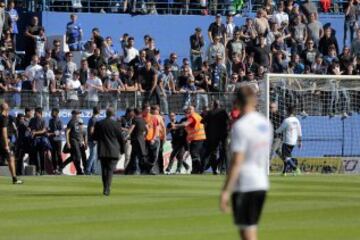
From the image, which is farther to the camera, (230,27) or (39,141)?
(230,27)

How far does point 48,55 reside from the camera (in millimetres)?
37750

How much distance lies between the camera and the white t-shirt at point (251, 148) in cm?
1204

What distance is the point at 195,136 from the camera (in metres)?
35.9

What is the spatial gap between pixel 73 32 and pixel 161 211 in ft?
65.1

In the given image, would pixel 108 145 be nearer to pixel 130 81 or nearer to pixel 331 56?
pixel 130 81

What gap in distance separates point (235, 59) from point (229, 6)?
5.86 metres

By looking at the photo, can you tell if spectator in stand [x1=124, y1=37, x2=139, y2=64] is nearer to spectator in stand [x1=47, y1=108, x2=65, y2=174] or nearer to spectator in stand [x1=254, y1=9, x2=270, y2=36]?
spectator in stand [x1=47, y1=108, x2=65, y2=174]

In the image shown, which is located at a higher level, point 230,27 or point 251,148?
point 230,27

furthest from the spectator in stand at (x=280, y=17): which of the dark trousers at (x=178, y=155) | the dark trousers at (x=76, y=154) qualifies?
the dark trousers at (x=76, y=154)

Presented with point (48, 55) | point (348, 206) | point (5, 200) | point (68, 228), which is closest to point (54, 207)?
point (5, 200)

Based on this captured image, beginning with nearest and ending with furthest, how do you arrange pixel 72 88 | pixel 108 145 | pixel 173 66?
pixel 108 145 < pixel 72 88 < pixel 173 66

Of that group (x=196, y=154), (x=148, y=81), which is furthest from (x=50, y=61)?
(x=196, y=154)

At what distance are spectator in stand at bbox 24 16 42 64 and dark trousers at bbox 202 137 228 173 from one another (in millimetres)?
7243

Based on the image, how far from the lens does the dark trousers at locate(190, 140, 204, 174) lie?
35906mm
